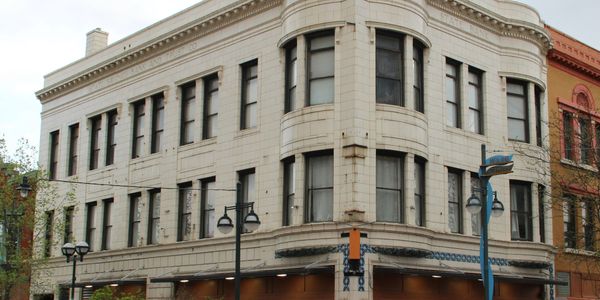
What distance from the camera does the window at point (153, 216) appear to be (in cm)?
3788

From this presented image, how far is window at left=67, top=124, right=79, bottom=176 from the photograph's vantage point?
45.0 m

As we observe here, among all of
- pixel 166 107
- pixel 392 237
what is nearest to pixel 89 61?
pixel 166 107

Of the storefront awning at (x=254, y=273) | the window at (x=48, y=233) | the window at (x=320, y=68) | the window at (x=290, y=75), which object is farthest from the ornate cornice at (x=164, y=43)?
the storefront awning at (x=254, y=273)

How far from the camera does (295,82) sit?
103 ft

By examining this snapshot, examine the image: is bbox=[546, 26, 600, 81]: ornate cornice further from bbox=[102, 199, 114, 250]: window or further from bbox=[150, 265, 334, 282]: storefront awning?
bbox=[102, 199, 114, 250]: window

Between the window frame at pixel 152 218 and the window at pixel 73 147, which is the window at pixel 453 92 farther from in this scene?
the window at pixel 73 147

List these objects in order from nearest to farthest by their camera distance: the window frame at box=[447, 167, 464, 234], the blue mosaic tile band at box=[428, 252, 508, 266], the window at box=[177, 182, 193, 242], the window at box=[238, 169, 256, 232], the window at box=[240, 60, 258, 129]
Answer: the blue mosaic tile band at box=[428, 252, 508, 266] → the window frame at box=[447, 167, 464, 234] → the window at box=[238, 169, 256, 232] → the window at box=[240, 60, 258, 129] → the window at box=[177, 182, 193, 242]

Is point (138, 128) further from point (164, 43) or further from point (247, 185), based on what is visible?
point (247, 185)

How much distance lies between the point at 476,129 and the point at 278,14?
29.3 ft

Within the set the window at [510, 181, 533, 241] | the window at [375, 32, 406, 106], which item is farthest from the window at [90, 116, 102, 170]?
the window at [510, 181, 533, 241]

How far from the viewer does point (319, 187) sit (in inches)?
1178

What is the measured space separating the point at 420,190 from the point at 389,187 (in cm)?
177

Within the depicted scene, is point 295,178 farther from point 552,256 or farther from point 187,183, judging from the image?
point 552,256

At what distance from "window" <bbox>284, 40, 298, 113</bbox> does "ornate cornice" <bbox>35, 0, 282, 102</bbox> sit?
2.26 meters
